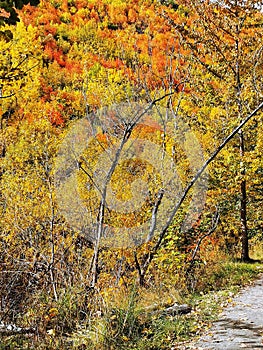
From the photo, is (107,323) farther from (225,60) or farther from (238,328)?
(225,60)

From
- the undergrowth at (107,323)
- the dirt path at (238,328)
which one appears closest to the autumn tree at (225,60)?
the dirt path at (238,328)

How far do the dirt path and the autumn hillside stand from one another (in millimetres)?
351

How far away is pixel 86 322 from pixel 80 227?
150 inches

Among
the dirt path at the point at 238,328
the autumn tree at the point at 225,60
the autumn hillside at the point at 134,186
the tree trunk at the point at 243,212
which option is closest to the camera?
the dirt path at the point at 238,328

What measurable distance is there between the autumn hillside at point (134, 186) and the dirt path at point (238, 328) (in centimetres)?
35

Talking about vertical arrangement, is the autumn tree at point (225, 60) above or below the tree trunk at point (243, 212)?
above

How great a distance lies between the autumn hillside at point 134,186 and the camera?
5.88 metres

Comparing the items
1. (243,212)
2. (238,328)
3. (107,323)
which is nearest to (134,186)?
(243,212)

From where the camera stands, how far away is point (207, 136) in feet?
43.8

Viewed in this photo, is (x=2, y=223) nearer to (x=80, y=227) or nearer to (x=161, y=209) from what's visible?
(x=80, y=227)

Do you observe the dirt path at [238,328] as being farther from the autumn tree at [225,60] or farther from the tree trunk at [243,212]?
the autumn tree at [225,60]

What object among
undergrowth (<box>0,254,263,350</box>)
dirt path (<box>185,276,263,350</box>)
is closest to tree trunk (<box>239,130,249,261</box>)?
dirt path (<box>185,276,263,350</box>)

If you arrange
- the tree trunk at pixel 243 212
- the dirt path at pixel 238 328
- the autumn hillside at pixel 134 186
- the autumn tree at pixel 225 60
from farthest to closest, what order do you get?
the autumn tree at pixel 225 60 → the tree trunk at pixel 243 212 → the autumn hillside at pixel 134 186 → the dirt path at pixel 238 328

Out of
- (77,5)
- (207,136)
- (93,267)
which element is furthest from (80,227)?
(77,5)
